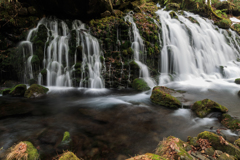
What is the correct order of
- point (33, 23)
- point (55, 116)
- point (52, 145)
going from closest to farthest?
1. point (52, 145)
2. point (55, 116)
3. point (33, 23)

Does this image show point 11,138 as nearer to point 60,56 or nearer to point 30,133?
point 30,133

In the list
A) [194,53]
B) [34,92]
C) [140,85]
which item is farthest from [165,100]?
[194,53]

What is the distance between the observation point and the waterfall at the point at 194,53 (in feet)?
35.1

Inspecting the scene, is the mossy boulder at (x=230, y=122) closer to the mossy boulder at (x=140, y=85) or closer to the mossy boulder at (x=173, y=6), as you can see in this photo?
the mossy boulder at (x=140, y=85)

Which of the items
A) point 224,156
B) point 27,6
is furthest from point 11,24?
point 224,156

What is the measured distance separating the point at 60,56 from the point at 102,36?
356cm

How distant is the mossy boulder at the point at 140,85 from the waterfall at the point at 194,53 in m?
1.70

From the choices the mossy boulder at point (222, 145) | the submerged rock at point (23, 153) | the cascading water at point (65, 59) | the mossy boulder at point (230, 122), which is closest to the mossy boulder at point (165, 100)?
the mossy boulder at point (230, 122)

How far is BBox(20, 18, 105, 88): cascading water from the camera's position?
894 cm

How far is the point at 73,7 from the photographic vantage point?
10102mm

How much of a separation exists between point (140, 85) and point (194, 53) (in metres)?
7.32

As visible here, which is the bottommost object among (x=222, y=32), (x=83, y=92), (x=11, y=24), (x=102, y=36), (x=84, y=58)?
(x=83, y=92)

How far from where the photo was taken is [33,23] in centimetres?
1000

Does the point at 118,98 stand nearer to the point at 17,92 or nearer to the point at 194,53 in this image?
the point at 17,92
